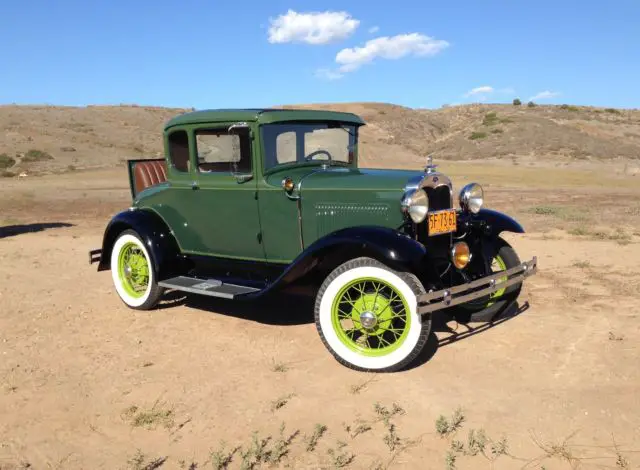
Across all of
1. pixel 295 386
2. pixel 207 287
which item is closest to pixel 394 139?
pixel 207 287

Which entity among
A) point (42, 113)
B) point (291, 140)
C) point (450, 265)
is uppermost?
point (42, 113)

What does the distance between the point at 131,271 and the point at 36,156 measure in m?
25.3

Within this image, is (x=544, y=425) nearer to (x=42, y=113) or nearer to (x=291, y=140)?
(x=291, y=140)

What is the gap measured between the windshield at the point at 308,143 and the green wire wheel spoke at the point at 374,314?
1.41 metres

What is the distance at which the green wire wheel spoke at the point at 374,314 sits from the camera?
3.95 metres

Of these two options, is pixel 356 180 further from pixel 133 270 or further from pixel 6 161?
pixel 6 161

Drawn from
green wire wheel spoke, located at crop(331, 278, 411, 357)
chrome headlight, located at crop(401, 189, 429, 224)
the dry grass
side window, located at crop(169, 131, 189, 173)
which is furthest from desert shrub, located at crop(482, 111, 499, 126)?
the dry grass

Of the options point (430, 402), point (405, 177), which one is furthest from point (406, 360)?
point (405, 177)

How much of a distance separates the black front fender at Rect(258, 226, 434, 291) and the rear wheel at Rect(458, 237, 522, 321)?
4.36ft

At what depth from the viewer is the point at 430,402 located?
3.47 metres

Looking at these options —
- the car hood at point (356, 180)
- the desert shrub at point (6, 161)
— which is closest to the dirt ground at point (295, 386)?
the car hood at point (356, 180)

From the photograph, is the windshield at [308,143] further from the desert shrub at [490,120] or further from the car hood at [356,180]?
the desert shrub at [490,120]

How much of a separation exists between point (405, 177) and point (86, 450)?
292 cm

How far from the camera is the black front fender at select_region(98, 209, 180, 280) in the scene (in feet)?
17.4
